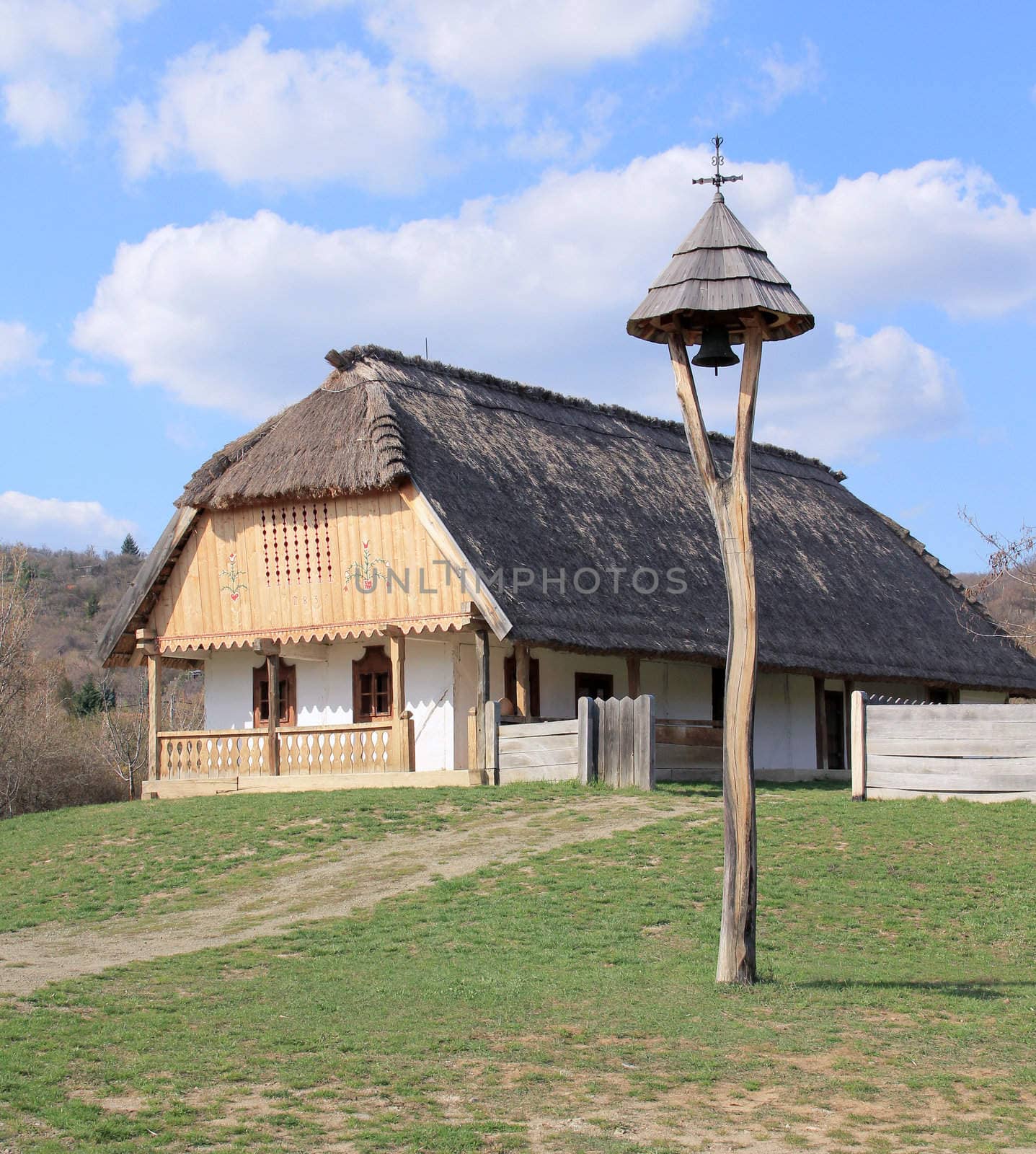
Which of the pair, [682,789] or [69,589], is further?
[69,589]

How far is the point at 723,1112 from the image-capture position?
25.4ft

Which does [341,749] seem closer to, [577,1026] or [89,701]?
[577,1026]

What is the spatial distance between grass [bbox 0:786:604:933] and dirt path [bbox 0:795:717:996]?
459 mm

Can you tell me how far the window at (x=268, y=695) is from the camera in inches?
1016

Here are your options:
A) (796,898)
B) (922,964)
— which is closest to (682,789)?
(796,898)

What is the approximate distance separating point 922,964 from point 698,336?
5.34 m

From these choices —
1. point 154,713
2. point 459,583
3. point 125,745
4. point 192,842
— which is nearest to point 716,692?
point 459,583

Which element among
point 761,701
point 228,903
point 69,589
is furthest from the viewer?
point 69,589

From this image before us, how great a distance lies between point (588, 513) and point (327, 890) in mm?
12785

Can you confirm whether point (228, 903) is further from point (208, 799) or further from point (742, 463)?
point (208, 799)

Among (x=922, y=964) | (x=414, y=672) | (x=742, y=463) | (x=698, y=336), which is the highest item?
(x=698, y=336)

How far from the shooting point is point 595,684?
26062 millimetres

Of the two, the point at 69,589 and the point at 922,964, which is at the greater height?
the point at 69,589

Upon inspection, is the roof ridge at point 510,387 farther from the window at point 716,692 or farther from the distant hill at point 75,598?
the distant hill at point 75,598
